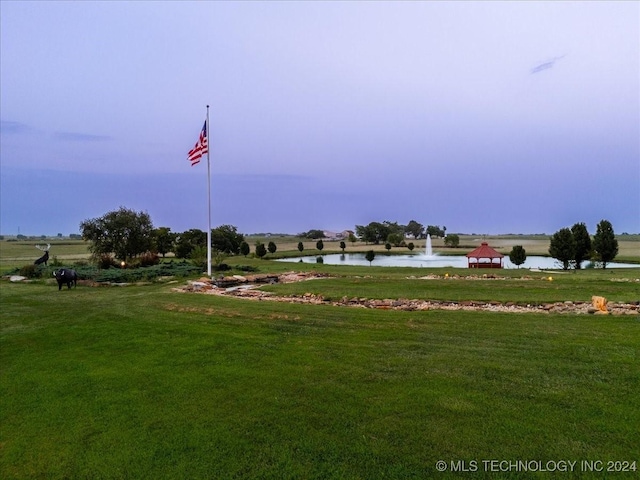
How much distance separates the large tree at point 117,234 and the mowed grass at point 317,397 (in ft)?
71.1

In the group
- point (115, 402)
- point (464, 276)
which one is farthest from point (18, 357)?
point (464, 276)

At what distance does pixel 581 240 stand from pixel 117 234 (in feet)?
110

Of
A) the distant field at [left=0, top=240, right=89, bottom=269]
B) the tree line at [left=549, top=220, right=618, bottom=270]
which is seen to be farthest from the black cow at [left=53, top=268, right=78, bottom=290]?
the tree line at [left=549, top=220, right=618, bottom=270]

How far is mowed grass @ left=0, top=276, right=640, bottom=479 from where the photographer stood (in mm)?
3792

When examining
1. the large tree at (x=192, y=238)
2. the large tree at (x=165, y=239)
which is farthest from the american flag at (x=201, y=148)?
the large tree at (x=165, y=239)

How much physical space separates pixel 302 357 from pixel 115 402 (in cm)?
284

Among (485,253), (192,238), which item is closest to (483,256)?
(485,253)

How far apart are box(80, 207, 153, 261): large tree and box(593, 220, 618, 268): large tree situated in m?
32.3

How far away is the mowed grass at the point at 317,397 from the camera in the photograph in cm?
379

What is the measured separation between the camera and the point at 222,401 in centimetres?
509

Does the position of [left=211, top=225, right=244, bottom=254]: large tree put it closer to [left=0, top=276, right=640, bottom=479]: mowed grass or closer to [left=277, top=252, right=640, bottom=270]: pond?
[left=277, top=252, right=640, bottom=270]: pond

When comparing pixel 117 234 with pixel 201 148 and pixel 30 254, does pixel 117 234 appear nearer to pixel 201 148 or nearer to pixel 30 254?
pixel 201 148

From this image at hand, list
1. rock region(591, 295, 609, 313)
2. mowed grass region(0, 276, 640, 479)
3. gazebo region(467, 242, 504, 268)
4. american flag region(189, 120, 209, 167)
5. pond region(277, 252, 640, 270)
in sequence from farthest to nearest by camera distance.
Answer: pond region(277, 252, 640, 270) → gazebo region(467, 242, 504, 268) → american flag region(189, 120, 209, 167) → rock region(591, 295, 609, 313) → mowed grass region(0, 276, 640, 479)

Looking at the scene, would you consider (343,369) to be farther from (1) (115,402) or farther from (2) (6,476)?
(2) (6,476)
